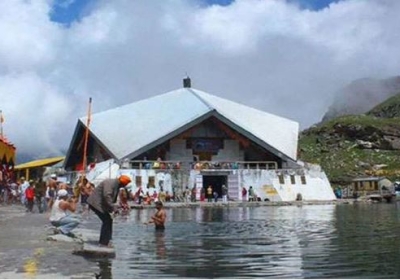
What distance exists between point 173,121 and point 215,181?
22.9ft

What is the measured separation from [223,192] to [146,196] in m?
6.42

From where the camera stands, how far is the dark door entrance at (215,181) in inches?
1764

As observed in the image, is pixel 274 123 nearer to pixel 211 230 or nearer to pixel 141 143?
pixel 141 143

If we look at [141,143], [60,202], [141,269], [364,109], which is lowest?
[141,269]

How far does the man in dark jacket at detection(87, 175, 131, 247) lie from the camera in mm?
10211

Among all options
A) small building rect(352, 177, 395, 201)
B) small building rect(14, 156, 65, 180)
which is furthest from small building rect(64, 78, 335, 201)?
small building rect(352, 177, 395, 201)

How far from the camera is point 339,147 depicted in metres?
89.8

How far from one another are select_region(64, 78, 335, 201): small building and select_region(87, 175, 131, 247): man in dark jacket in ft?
103

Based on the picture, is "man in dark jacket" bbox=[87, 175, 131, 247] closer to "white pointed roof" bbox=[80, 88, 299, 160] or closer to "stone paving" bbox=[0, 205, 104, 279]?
"stone paving" bbox=[0, 205, 104, 279]

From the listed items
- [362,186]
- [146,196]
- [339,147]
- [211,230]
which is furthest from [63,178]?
[339,147]

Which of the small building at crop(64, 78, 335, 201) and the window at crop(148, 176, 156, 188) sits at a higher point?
the small building at crop(64, 78, 335, 201)

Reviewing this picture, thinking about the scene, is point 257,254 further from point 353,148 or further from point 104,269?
point 353,148

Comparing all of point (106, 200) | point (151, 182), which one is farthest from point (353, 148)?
point (106, 200)

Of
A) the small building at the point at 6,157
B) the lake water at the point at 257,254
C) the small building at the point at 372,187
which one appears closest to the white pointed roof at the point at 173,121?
the small building at the point at 372,187
